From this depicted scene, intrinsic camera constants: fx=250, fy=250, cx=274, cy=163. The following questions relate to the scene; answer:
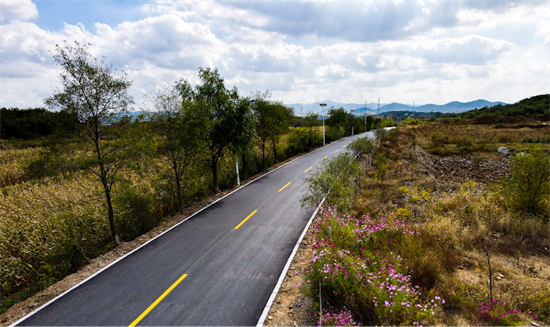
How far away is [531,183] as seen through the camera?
10.7m

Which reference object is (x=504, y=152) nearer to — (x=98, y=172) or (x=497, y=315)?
(x=497, y=315)

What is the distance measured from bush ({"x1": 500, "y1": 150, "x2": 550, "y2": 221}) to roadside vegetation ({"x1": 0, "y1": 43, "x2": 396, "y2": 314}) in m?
14.9

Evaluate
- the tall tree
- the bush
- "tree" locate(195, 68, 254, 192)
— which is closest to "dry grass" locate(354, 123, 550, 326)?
the bush

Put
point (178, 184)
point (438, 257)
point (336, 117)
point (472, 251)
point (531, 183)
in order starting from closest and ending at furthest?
point (438, 257), point (472, 251), point (531, 183), point (178, 184), point (336, 117)

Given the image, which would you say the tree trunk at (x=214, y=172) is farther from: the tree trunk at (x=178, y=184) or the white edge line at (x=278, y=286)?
the white edge line at (x=278, y=286)

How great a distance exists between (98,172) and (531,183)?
721 inches

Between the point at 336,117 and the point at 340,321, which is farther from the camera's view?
the point at 336,117

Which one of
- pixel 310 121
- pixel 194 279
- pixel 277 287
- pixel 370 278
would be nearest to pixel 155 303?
pixel 194 279

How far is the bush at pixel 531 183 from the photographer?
1044 cm

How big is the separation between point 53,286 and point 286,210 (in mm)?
9972

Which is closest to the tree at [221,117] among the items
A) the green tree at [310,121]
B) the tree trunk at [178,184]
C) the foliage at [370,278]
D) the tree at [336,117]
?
the tree trunk at [178,184]

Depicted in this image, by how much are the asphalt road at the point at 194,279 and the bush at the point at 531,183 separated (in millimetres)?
9281

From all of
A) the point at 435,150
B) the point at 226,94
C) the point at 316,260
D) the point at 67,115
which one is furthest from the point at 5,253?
the point at 435,150

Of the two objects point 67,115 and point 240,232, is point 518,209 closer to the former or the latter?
point 240,232
